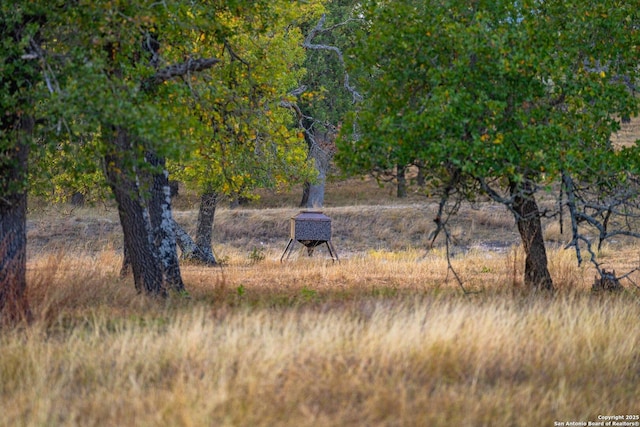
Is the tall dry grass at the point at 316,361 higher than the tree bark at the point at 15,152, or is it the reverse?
the tree bark at the point at 15,152

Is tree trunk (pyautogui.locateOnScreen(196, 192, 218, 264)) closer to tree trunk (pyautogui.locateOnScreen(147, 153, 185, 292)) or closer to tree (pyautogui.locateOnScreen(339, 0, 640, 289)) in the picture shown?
tree trunk (pyautogui.locateOnScreen(147, 153, 185, 292))

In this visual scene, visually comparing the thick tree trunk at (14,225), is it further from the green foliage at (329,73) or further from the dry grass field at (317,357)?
the green foliage at (329,73)

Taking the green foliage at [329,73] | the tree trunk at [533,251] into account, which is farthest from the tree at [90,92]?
the green foliage at [329,73]

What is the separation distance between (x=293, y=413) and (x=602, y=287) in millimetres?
7949

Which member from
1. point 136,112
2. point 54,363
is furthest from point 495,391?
point 136,112

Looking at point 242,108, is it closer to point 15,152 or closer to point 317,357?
point 15,152

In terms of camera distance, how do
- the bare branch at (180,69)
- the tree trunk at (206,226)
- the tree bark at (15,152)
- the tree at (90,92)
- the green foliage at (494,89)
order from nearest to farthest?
the tree at (90,92), the tree bark at (15,152), the green foliage at (494,89), the bare branch at (180,69), the tree trunk at (206,226)

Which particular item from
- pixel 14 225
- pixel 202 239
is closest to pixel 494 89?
pixel 14 225

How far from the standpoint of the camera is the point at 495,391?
328 inches

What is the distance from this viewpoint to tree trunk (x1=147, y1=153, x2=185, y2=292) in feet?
49.2

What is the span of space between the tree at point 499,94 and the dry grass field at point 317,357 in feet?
5.95

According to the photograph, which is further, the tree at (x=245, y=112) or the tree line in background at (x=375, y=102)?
the tree at (x=245, y=112)

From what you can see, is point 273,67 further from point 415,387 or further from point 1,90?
point 415,387

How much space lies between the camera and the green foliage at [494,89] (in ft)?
38.9
